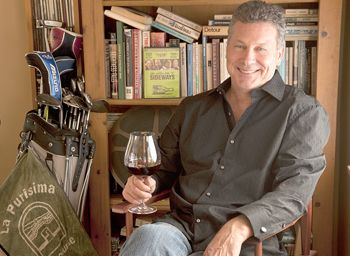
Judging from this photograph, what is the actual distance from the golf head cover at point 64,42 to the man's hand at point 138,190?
30.3 inches

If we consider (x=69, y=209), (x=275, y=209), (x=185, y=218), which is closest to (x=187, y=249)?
(x=185, y=218)

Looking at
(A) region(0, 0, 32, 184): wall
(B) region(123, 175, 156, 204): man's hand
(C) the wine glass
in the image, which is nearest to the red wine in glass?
(C) the wine glass

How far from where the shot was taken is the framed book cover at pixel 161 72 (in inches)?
83.1

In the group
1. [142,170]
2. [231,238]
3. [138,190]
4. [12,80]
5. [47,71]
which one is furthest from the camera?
[12,80]

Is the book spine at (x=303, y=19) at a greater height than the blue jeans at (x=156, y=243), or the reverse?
the book spine at (x=303, y=19)

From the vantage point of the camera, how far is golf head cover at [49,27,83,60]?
2.07 meters

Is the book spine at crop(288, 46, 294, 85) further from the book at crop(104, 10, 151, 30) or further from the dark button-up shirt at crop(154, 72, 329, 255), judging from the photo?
the book at crop(104, 10, 151, 30)

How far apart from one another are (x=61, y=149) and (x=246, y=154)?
80 cm

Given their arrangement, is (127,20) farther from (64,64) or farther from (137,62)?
(64,64)

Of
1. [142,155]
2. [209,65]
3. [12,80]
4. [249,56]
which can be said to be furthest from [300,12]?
[12,80]

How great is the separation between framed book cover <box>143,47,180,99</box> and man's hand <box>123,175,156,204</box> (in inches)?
23.4

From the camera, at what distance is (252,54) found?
5.37 feet

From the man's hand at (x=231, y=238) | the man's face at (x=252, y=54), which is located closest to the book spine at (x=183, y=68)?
the man's face at (x=252, y=54)

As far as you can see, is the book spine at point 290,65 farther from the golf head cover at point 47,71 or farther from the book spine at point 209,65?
the golf head cover at point 47,71
